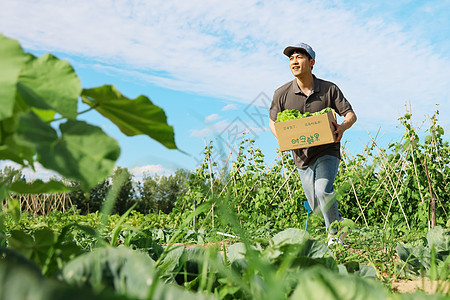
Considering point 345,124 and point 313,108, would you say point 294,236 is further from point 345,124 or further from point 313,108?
point 313,108

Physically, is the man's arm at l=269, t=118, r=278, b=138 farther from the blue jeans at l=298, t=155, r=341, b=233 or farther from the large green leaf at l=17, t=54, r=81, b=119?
the large green leaf at l=17, t=54, r=81, b=119

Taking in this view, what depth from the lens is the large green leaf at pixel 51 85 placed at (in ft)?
2.38

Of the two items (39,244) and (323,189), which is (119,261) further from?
(323,189)

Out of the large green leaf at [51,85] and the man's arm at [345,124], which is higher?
the man's arm at [345,124]

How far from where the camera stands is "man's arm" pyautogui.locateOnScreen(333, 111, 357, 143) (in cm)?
363

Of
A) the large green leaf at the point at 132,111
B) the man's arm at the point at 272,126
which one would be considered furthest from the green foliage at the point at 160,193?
the large green leaf at the point at 132,111

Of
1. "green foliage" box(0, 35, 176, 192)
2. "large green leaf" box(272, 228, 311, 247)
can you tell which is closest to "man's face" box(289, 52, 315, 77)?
"large green leaf" box(272, 228, 311, 247)

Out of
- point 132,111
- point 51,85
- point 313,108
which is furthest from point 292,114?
point 51,85

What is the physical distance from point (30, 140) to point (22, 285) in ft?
0.82

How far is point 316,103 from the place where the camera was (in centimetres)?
394

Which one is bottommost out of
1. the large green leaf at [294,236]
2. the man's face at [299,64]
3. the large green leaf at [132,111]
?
the large green leaf at [294,236]

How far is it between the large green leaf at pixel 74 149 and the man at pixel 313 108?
322 cm

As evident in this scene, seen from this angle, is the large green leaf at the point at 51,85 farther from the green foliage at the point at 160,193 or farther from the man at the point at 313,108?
the green foliage at the point at 160,193

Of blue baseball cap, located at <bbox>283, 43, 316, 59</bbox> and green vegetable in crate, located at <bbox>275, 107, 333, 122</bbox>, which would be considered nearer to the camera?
green vegetable in crate, located at <bbox>275, 107, 333, 122</bbox>
